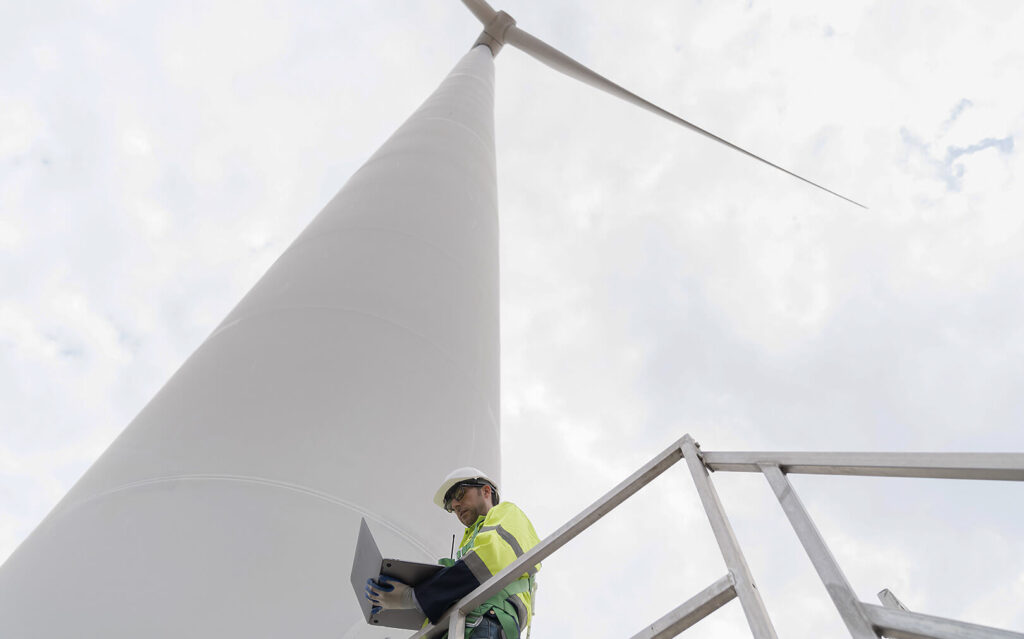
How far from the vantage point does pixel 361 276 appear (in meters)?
4.81

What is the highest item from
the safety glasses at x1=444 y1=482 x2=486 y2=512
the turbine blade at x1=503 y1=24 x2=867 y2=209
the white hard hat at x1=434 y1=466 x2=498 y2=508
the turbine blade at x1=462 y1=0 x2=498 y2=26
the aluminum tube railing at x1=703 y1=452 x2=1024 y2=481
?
the turbine blade at x1=462 y1=0 x2=498 y2=26

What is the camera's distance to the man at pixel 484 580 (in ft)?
8.62

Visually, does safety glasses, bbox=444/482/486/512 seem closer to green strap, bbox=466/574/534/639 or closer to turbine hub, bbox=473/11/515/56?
green strap, bbox=466/574/534/639

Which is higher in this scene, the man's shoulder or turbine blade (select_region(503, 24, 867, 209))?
turbine blade (select_region(503, 24, 867, 209))

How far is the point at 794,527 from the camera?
6.43 ft

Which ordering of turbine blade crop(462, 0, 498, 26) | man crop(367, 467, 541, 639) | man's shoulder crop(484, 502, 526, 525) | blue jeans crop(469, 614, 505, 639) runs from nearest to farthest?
man crop(367, 467, 541, 639), blue jeans crop(469, 614, 505, 639), man's shoulder crop(484, 502, 526, 525), turbine blade crop(462, 0, 498, 26)

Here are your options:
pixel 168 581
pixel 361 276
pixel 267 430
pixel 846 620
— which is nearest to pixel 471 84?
pixel 361 276

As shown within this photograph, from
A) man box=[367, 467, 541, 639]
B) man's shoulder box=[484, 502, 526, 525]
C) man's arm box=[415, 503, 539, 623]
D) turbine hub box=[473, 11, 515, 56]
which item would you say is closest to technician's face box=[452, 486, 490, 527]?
man box=[367, 467, 541, 639]

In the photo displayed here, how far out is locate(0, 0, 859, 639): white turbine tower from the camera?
8.90ft

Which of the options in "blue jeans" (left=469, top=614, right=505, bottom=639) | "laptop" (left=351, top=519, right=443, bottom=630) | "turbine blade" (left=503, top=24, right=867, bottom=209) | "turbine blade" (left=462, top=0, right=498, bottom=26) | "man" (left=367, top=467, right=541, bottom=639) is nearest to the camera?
"laptop" (left=351, top=519, right=443, bottom=630)

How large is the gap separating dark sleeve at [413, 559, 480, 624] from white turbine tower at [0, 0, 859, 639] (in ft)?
1.55

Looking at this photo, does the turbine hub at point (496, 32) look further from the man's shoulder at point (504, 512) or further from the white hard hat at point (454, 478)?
the man's shoulder at point (504, 512)

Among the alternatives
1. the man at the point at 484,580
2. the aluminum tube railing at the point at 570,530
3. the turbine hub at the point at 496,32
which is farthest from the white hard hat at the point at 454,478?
the turbine hub at the point at 496,32

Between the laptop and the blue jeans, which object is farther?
the blue jeans
